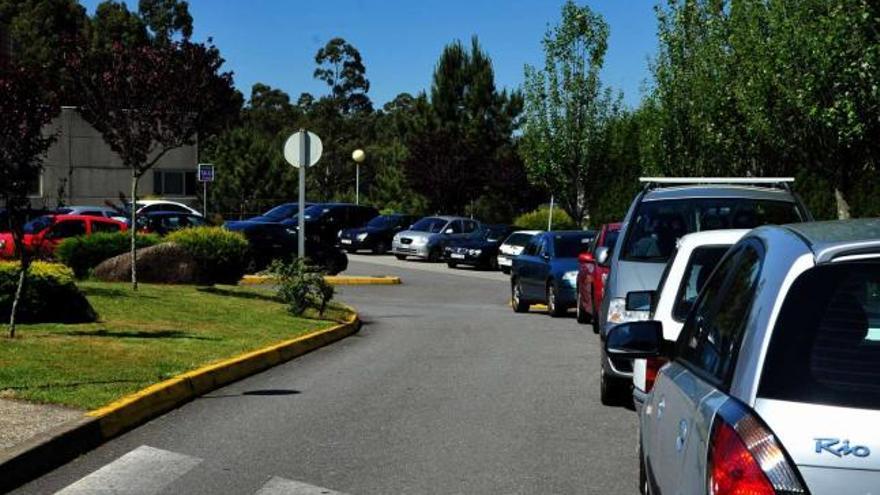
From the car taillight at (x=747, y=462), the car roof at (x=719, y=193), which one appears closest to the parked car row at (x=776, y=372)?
the car taillight at (x=747, y=462)

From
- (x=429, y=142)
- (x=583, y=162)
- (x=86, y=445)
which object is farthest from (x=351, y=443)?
(x=429, y=142)

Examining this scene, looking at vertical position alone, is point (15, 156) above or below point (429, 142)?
below

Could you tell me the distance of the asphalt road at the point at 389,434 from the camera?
23.6 feet

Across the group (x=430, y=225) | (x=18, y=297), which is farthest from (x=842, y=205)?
(x=430, y=225)

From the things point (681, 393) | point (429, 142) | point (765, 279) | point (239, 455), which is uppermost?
point (429, 142)

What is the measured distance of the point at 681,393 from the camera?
3.98 metres

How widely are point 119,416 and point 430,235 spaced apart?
3374 cm

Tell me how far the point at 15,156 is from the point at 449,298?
49.5ft

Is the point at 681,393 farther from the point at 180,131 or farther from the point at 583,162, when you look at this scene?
the point at 583,162

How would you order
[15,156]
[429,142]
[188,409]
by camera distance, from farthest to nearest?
[429,142] < [15,156] < [188,409]

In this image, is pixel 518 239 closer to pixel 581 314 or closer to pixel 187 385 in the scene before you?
pixel 581 314

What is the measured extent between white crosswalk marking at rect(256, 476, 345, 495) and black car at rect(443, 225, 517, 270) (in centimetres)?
3240

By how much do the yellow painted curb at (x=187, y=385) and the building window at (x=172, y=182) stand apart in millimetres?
43773

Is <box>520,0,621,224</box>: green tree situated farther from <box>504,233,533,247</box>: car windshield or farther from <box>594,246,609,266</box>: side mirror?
<box>594,246,609,266</box>: side mirror
